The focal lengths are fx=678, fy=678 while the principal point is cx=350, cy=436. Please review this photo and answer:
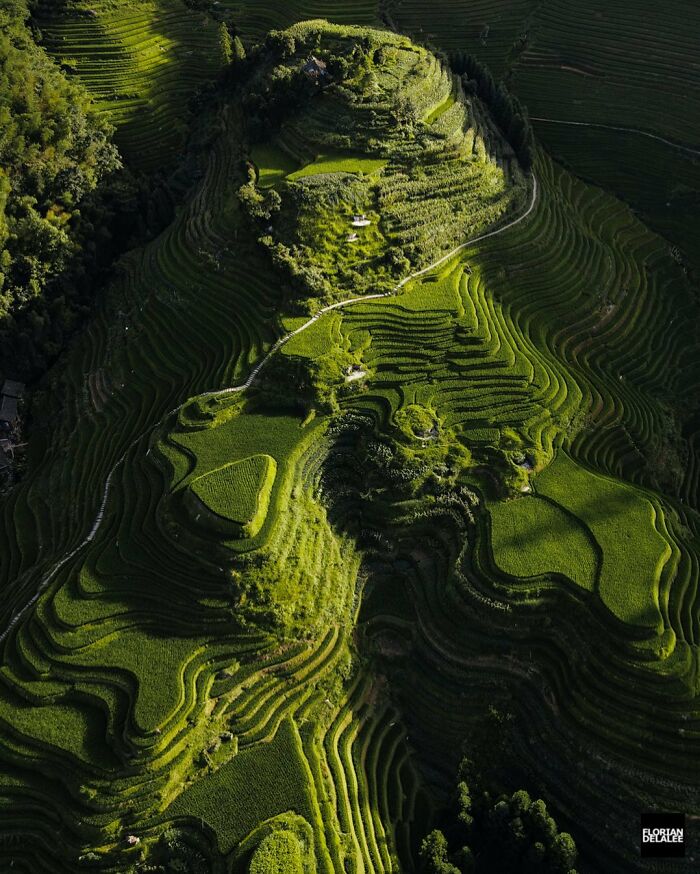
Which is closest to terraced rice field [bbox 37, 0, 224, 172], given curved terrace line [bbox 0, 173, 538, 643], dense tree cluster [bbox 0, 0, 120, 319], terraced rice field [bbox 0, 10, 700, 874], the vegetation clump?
dense tree cluster [bbox 0, 0, 120, 319]

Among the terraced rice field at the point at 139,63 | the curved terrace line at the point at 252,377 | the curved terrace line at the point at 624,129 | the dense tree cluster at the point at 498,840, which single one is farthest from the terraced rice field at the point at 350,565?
the curved terrace line at the point at 624,129

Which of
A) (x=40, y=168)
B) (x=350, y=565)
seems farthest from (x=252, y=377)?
(x=40, y=168)

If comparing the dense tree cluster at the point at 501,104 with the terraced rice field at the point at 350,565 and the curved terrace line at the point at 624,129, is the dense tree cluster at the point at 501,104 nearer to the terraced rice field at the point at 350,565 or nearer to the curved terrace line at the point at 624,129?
the curved terrace line at the point at 624,129

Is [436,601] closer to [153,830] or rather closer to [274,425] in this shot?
[274,425]

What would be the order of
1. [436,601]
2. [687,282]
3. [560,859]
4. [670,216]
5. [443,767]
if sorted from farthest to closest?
[670,216]
[687,282]
[436,601]
[443,767]
[560,859]

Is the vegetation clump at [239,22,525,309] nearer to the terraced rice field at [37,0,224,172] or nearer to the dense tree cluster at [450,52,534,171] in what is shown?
the dense tree cluster at [450,52,534,171]

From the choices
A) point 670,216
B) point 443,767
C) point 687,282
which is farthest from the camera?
point 670,216

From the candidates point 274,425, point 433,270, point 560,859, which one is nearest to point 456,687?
point 560,859
